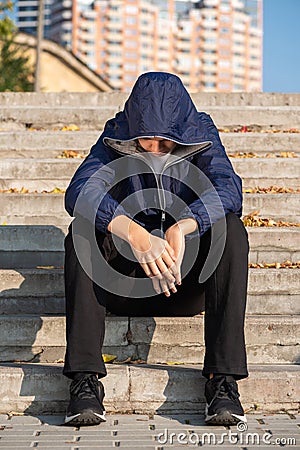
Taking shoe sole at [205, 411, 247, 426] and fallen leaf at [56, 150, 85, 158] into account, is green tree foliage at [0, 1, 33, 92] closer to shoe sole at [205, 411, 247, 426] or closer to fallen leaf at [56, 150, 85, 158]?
fallen leaf at [56, 150, 85, 158]

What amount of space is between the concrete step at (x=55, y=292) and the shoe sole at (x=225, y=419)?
3.68ft

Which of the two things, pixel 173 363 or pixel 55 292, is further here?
pixel 55 292

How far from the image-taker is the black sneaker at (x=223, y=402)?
3309 mm

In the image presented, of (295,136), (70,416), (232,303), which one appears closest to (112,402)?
(70,416)

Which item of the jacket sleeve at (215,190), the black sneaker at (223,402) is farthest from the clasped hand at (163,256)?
the black sneaker at (223,402)

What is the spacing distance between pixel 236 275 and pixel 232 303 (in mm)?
114

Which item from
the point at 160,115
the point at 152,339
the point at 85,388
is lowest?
the point at 85,388

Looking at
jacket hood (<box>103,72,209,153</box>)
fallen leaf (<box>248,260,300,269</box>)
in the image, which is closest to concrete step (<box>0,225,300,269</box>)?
fallen leaf (<box>248,260,300,269</box>)

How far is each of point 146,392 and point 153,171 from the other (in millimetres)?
973

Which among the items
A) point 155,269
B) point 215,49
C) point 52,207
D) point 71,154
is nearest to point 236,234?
point 155,269

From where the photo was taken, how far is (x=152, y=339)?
3977 mm

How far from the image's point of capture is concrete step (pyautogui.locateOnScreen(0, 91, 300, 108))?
8047 mm

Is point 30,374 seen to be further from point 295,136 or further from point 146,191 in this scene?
point 295,136

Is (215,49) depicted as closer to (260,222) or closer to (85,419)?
(260,222)
